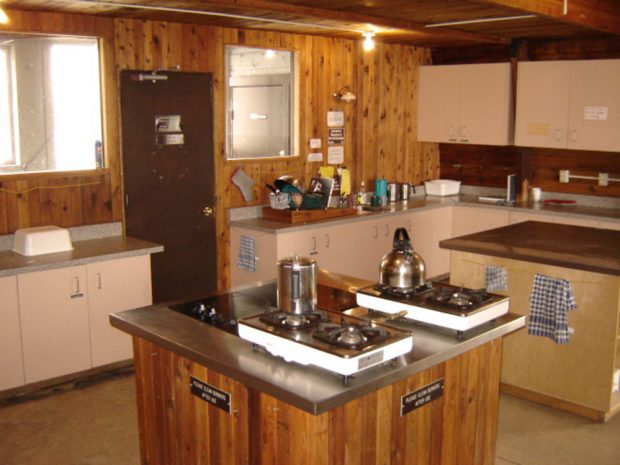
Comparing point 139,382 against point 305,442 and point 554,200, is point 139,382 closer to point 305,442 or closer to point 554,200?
point 305,442

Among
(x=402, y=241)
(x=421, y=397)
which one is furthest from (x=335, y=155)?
(x=421, y=397)

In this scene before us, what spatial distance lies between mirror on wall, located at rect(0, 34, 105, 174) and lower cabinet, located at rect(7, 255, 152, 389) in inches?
34.0

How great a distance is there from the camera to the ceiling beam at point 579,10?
4354mm

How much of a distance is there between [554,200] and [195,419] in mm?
4997

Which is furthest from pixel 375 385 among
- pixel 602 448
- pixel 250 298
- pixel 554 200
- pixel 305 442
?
pixel 554 200

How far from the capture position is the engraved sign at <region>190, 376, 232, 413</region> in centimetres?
261

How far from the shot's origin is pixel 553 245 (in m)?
4.42

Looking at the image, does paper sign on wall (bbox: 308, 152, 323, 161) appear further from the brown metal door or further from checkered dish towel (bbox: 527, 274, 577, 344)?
checkered dish towel (bbox: 527, 274, 577, 344)

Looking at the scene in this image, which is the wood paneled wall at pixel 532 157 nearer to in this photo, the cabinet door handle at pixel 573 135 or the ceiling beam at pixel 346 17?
the cabinet door handle at pixel 573 135

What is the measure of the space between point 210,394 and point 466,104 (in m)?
5.07

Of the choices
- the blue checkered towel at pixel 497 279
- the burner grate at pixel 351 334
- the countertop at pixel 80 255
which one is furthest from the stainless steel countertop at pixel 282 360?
the countertop at pixel 80 255

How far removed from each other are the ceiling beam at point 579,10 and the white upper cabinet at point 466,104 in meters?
1.37

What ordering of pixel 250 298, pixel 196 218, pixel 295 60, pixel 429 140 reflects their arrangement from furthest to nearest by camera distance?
pixel 429 140
pixel 295 60
pixel 196 218
pixel 250 298

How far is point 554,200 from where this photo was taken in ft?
22.3
